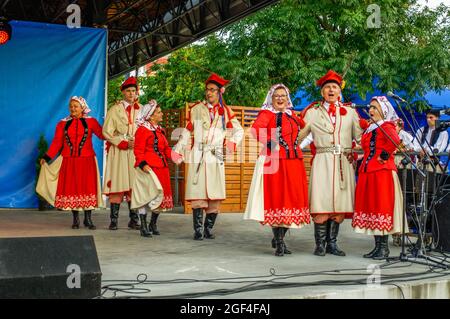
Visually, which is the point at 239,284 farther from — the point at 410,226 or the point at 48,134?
the point at 48,134

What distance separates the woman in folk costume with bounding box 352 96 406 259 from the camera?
18.3 feet

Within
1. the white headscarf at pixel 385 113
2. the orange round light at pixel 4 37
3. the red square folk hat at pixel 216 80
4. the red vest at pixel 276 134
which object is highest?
the orange round light at pixel 4 37

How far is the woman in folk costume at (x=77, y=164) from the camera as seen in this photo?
7.36 metres

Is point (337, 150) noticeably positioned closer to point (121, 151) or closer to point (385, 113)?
point (385, 113)

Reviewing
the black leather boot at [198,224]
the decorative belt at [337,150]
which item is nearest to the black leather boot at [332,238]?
the decorative belt at [337,150]

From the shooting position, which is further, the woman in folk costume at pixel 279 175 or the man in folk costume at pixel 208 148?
the man in folk costume at pixel 208 148

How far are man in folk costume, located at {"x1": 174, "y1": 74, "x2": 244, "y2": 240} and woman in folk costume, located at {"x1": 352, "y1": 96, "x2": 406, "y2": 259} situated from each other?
161cm

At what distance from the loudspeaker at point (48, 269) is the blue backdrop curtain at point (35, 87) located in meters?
6.16

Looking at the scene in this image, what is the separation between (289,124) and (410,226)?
181 centimetres

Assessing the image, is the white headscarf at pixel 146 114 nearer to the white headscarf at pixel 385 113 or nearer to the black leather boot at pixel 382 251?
the white headscarf at pixel 385 113

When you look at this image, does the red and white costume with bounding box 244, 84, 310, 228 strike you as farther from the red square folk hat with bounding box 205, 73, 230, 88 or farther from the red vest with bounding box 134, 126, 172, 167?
the red vest with bounding box 134, 126, 172, 167

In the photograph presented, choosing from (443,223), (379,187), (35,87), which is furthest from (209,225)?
(35,87)

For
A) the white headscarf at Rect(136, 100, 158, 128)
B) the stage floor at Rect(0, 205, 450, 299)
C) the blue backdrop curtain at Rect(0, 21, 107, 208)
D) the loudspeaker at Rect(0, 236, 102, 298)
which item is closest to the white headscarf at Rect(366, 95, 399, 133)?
the stage floor at Rect(0, 205, 450, 299)
